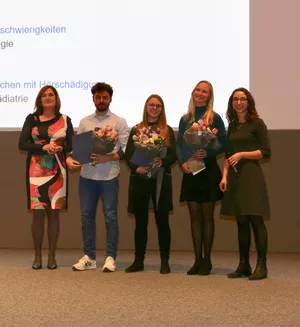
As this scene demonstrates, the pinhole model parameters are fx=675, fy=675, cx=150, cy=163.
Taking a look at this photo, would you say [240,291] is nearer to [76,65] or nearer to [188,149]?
[188,149]

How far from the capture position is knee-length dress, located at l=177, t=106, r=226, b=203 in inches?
194

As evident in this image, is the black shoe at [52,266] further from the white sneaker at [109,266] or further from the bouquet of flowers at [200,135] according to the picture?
the bouquet of flowers at [200,135]

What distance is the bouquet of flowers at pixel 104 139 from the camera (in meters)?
4.89

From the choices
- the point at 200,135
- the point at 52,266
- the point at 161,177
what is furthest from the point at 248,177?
the point at 52,266

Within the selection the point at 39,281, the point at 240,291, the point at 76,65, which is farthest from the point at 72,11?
the point at 240,291

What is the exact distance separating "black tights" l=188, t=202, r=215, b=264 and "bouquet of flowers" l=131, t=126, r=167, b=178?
1.35 feet

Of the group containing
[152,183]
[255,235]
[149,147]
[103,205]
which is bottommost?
[255,235]

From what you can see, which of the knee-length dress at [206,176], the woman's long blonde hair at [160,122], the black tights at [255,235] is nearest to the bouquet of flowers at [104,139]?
the woman's long blonde hair at [160,122]

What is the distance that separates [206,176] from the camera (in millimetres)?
4949

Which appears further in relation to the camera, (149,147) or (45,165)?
(45,165)

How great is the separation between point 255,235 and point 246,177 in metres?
0.43

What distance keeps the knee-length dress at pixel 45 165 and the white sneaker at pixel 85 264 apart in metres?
0.44

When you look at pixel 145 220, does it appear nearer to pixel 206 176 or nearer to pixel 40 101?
pixel 206 176

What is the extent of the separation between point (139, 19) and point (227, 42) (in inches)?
33.1
